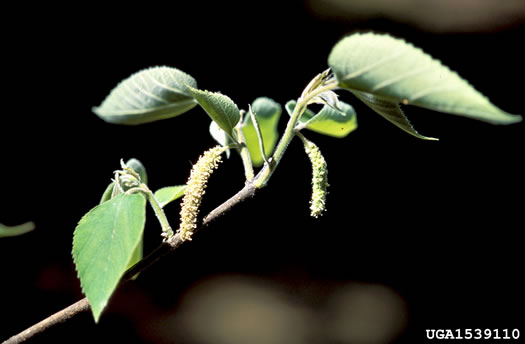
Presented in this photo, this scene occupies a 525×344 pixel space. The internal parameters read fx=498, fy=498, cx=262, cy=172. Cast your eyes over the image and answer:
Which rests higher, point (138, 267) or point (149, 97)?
point (149, 97)

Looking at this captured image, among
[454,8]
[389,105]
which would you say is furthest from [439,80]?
[454,8]

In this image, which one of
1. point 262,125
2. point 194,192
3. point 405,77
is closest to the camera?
point 405,77

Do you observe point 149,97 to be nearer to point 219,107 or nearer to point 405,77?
point 219,107

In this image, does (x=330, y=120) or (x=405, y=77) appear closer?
(x=405, y=77)

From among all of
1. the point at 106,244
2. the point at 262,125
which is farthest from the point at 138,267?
the point at 262,125

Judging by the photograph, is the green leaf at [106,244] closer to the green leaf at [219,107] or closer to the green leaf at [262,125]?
the green leaf at [219,107]

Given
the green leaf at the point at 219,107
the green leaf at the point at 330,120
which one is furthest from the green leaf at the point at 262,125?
the green leaf at the point at 219,107
